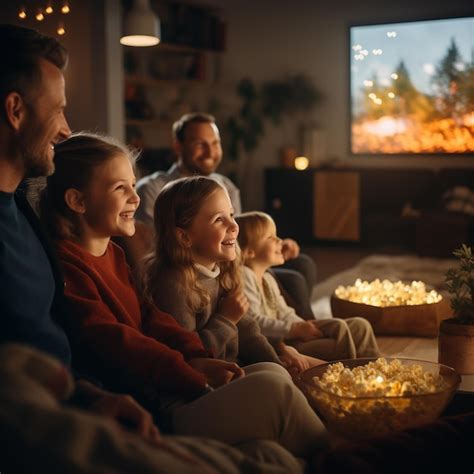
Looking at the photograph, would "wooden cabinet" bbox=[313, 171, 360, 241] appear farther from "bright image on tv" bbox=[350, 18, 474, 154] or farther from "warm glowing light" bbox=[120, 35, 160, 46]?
"warm glowing light" bbox=[120, 35, 160, 46]

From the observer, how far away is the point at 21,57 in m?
1.54

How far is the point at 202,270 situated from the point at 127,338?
54 centimetres

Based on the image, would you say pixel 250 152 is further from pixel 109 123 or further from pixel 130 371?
pixel 130 371

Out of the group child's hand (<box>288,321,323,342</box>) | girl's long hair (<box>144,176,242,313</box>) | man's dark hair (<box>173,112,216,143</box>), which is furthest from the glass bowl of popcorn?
man's dark hair (<box>173,112,216,143</box>)

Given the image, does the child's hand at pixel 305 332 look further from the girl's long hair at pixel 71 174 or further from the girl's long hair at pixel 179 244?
the girl's long hair at pixel 71 174

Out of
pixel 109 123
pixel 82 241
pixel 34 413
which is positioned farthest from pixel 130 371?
pixel 109 123

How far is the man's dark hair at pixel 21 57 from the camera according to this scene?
152 centimetres

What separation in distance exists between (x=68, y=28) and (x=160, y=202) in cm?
331

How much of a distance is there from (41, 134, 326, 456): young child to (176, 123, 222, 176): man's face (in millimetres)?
1703

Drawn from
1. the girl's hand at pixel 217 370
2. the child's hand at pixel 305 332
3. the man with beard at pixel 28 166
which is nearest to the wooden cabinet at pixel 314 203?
the child's hand at pixel 305 332

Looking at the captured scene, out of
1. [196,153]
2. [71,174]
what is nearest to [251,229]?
[71,174]

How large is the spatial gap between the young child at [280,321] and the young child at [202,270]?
23cm

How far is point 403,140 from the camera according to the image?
25.4ft

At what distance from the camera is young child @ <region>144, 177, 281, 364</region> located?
210cm
